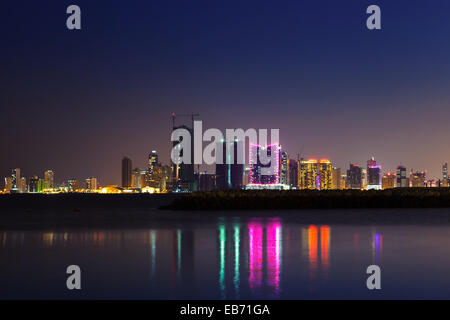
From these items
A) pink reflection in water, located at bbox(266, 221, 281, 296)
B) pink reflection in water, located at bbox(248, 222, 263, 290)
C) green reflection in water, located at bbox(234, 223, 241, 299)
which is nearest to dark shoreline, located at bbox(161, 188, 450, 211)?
green reflection in water, located at bbox(234, 223, 241, 299)

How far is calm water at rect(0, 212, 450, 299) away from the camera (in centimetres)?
1021

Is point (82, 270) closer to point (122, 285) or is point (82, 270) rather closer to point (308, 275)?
point (122, 285)

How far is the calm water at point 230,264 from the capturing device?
33.5 feet

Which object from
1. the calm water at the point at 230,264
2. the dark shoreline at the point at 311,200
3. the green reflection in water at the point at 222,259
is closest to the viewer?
the calm water at the point at 230,264

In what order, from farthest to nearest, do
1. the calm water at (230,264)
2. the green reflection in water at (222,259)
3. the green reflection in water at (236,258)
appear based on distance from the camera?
the green reflection in water at (236,258)
the green reflection in water at (222,259)
the calm water at (230,264)

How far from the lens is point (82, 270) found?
1272cm

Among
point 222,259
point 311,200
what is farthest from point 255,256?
point 311,200

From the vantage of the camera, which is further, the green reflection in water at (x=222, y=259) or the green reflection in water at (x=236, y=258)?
the green reflection in water at (x=236, y=258)

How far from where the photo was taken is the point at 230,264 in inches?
530

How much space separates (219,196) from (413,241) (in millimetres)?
26617

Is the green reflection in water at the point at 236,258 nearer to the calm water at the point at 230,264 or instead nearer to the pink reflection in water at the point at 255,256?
the calm water at the point at 230,264

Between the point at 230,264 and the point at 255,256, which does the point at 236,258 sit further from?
the point at 230,264

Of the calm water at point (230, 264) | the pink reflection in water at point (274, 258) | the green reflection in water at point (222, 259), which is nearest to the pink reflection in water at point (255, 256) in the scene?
the calm water at point (230, 264)

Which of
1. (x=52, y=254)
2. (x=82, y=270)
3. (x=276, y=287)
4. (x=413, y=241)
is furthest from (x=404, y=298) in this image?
(x=52, y=254)
